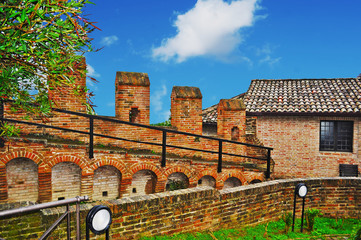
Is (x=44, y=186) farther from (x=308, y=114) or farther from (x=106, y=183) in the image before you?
(x=308, y=114)

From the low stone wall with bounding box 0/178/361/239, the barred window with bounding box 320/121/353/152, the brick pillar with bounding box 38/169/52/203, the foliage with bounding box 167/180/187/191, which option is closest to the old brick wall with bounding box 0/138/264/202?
the brick pillar with bounding box 38/169/52/203

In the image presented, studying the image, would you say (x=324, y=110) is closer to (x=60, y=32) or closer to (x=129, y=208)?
(x=129, y=208)

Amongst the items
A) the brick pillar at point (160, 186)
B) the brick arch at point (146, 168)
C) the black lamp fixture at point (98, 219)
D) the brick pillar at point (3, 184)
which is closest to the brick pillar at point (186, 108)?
the brick arch at point (146, 168)

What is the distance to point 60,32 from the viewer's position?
3.34 metres

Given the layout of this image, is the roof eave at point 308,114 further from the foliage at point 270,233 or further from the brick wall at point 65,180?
the brick wall at point 65,180

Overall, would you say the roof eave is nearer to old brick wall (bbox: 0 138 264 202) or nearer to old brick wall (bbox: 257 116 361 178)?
old brick wall (bbox: 257 116 361 178)

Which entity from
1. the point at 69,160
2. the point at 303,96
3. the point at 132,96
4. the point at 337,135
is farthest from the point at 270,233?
the point at 303,96

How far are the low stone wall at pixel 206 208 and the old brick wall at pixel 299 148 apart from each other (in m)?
5.89

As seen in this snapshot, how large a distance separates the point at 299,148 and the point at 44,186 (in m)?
11.7

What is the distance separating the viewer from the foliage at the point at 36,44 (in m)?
3.06

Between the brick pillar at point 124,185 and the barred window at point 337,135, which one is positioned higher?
the barred window at point 337,135

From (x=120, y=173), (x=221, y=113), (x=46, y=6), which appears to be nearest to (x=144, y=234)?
(x=120, y=173)

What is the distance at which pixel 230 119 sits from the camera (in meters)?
9.25

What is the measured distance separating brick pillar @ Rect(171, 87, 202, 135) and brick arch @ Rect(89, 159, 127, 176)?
2.46 meters
